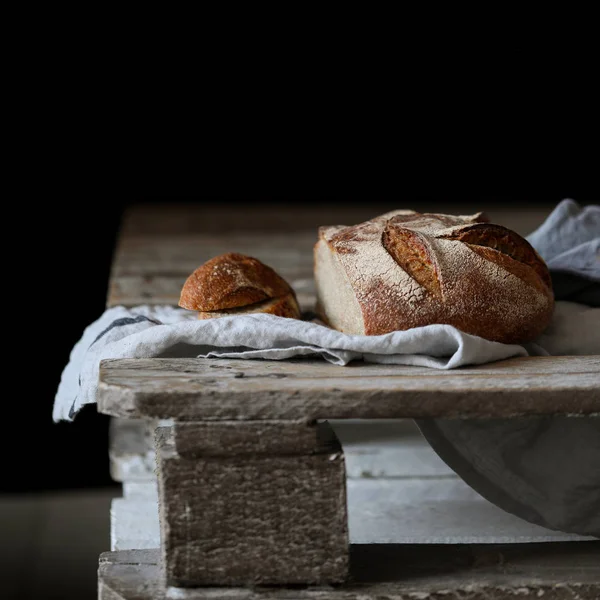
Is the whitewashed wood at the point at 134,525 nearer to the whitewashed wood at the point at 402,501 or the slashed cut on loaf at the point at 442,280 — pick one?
the whitewashed wood at the point at 402,501

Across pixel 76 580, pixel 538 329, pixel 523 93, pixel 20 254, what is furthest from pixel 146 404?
pixel 523 93

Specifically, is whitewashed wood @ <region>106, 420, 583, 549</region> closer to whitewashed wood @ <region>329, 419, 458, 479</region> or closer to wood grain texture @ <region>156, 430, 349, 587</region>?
A: whitewashed wood @ <region>329, 419, 458, 479</region>

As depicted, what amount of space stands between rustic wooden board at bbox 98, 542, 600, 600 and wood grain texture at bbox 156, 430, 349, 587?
0.08 ft


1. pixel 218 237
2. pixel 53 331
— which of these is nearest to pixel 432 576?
pixel 218 237

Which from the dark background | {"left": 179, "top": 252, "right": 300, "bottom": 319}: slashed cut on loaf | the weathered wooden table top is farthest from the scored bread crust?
the dark background

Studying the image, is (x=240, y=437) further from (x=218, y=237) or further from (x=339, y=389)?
(x=218, y=237)

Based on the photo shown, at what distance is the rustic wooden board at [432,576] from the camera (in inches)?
41.1

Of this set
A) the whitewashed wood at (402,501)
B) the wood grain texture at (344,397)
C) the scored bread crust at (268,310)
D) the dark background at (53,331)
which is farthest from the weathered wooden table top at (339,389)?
the dark background at (53,331)

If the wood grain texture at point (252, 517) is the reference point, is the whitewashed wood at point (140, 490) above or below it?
below

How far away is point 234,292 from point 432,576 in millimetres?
445

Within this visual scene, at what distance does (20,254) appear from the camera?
337 centimetres

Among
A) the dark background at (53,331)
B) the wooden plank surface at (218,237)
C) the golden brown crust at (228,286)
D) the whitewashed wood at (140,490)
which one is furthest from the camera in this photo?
the dark background at (53,331)

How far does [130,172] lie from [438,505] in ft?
7.28

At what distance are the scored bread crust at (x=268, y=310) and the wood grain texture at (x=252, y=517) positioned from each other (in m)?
0.29
